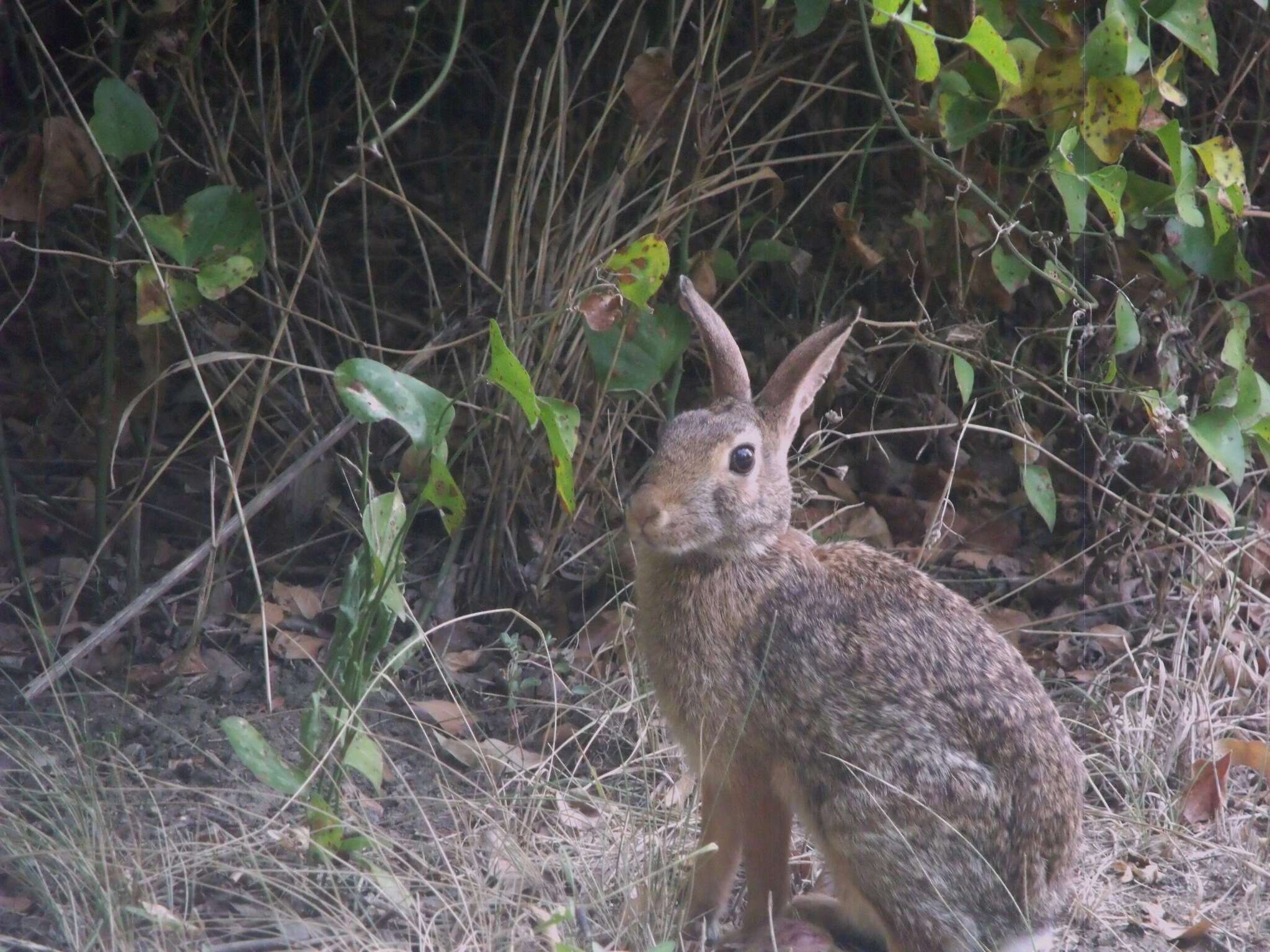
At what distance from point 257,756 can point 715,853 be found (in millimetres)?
1238

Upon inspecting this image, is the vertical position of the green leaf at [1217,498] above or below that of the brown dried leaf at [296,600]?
above

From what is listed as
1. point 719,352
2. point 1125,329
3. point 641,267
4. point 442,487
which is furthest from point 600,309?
point 1125,329

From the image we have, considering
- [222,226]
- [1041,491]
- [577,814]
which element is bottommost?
[577,814]

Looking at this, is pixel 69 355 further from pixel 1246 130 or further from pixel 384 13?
pixel 1246 130

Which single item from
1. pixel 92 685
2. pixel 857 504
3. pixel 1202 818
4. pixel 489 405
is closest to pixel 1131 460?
pixel 857 504

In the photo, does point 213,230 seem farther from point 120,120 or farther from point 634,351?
point 634,351

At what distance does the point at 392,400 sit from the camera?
302 centimetres

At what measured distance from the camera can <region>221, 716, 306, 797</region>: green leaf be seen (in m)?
3.00

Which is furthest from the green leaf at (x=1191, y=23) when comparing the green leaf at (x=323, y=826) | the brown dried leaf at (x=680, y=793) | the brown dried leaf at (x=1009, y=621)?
the green leaf at (x=323, y=826)

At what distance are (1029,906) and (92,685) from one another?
2.70 metres

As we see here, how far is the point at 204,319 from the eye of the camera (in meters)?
4.67

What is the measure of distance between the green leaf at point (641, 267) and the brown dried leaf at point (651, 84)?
0.91 metres

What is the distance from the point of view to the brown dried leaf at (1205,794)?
14.1 ft

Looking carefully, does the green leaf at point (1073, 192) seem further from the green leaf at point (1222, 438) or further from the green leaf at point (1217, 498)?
the green leaf at point (1217, 498)
